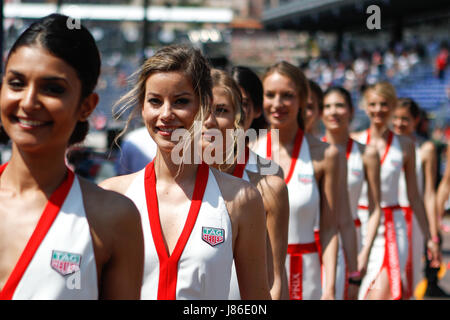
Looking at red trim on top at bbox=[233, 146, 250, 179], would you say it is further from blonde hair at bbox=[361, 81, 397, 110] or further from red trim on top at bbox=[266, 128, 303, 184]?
blonde hair at bbox=[361, 81, 397, 110]

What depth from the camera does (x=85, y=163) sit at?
9320 mm

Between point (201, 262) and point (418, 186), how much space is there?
5.83 meters

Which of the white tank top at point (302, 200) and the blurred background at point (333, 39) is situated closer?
the white tank top at point (302, 200)

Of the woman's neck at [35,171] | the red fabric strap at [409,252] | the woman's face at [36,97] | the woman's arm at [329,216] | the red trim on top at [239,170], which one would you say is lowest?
the red fabric strap at [409,252]

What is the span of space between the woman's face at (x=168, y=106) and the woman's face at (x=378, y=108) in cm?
447

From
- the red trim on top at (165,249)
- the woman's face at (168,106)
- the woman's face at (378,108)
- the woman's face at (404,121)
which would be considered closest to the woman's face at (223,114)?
the woman's face at (168,106)

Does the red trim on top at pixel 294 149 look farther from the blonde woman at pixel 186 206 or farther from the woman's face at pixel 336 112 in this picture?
the woman's face at pixel 336 112

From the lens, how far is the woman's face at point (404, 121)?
8.60 meters

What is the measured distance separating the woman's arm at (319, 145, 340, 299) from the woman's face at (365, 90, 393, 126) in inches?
99.9

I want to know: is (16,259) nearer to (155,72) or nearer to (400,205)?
(155,72)

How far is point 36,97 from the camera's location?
2.15 meters

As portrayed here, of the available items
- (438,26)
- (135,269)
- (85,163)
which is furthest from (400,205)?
(438,26)
